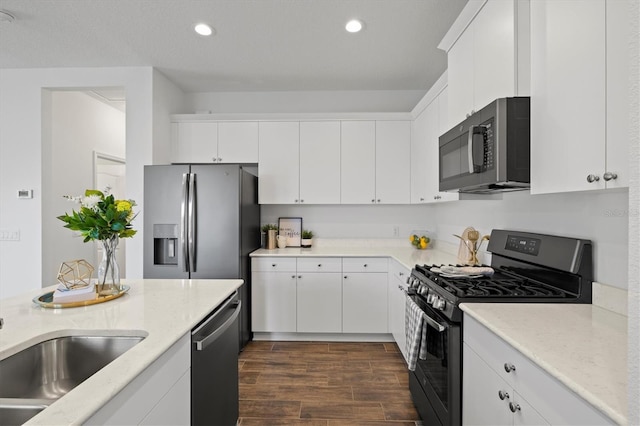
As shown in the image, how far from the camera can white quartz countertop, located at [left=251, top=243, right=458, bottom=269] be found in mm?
2947

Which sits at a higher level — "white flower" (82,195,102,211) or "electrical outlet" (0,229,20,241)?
"white flower" (82,195,102,211)

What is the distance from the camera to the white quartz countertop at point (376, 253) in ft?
9.67

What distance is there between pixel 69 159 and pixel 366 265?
370cm

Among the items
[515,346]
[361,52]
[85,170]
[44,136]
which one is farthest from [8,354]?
[85,170]

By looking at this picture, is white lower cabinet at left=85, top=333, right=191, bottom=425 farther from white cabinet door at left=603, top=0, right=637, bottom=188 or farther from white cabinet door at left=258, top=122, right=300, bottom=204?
white cabinet door at left=258, top=122, right=300, bottom=204

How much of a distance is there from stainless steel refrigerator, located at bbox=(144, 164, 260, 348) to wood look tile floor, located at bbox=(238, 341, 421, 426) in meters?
0.48

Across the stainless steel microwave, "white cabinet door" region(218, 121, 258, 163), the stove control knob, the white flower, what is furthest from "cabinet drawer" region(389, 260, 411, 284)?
the white flower

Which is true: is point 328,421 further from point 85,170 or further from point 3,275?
point 85,170

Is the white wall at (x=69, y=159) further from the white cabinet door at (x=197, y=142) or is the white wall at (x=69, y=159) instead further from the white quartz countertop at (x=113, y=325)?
the white quartz countertop at (x=113, y=325)

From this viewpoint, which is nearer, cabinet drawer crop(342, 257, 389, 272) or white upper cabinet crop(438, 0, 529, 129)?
white upper cabinet crop(438, 0, 529, 129)

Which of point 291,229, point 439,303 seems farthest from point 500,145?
point 291,229

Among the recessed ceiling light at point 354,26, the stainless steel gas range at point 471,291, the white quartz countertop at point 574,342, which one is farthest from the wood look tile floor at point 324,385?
the recessed ceiling light at point 354,26

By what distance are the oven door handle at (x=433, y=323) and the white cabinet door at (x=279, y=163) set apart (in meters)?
2.20

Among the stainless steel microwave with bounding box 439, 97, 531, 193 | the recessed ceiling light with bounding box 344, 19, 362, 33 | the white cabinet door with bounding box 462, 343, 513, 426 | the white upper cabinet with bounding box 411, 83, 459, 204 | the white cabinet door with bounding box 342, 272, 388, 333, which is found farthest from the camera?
the white cabinet door with bounding box 342, 272, 388, 333
